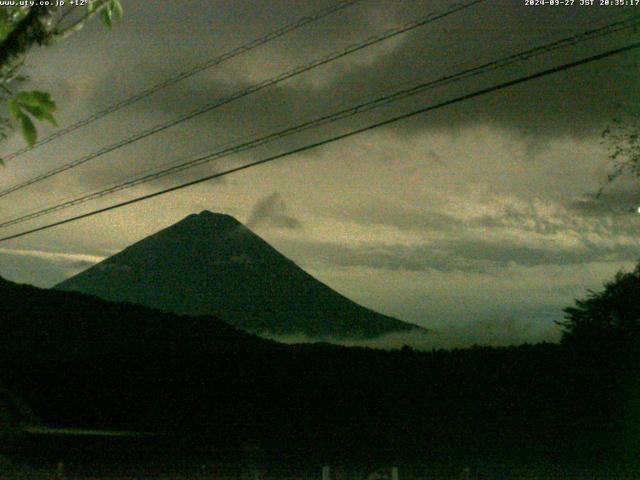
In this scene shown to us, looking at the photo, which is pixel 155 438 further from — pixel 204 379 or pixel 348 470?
pixel 348 470

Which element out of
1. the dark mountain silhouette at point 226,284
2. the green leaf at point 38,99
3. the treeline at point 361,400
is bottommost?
the treeline at point 361,400

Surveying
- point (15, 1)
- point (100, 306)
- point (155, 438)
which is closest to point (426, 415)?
point (155, 438)

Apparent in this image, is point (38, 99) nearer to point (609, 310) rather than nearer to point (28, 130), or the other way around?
point (28, 130)

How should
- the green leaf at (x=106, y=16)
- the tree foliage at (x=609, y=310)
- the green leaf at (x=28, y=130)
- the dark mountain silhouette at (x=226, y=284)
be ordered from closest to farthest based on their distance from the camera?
the green leaf at (x=28, y=130) → the green leaf at (x=106, y=16) → the tree foliage at (x=609, y=310) → the dark mountain silhouette at (x=226, y=284)

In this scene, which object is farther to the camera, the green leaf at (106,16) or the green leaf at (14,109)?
the green leaf at (106,16)

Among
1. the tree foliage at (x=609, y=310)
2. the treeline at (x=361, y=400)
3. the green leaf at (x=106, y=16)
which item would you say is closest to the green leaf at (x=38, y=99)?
the green leaf at (x=106, y=16)

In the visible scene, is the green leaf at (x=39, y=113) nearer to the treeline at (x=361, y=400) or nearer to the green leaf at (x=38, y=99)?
the green leaf at (x=38, y=99)
